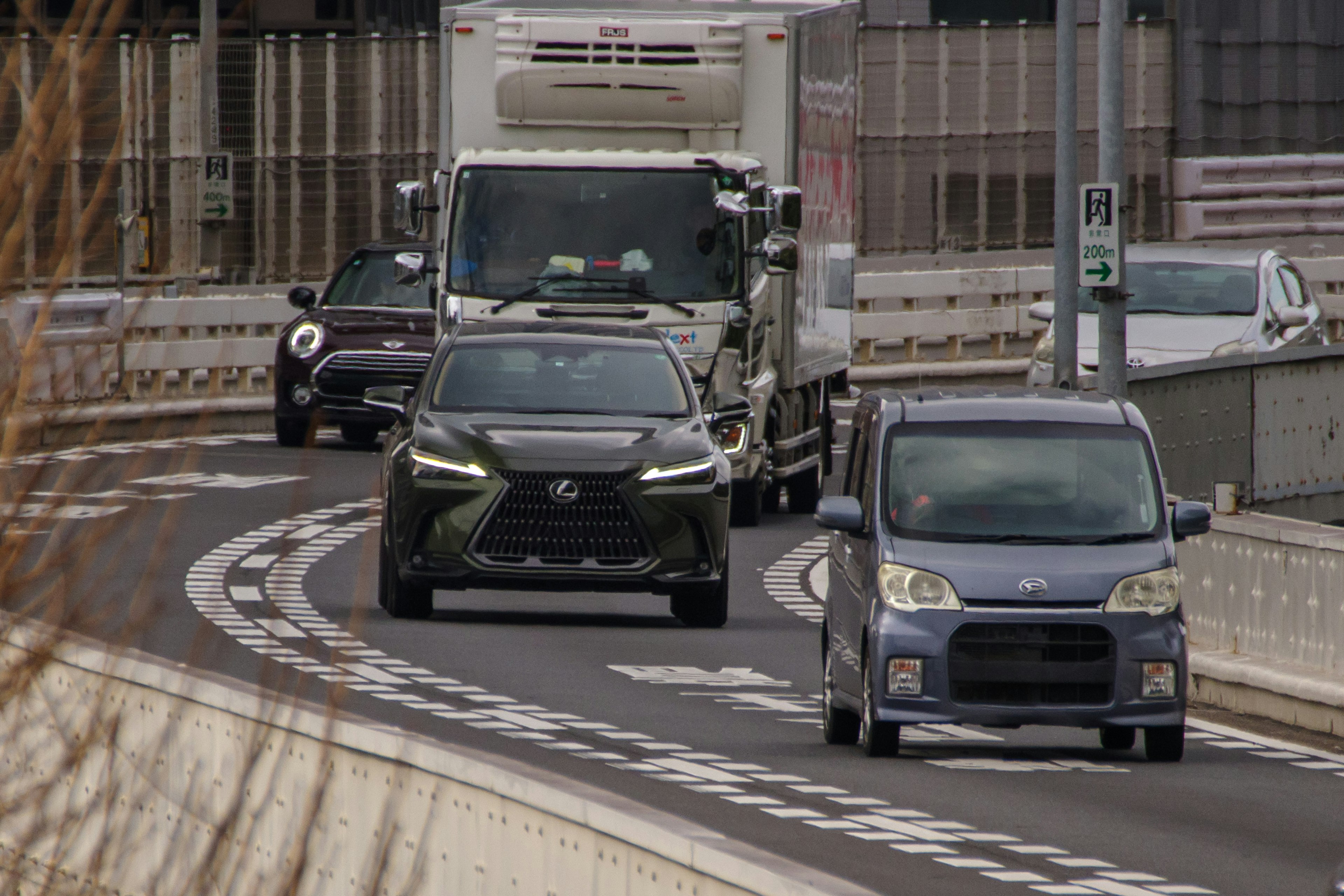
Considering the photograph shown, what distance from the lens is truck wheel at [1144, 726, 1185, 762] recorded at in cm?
1281

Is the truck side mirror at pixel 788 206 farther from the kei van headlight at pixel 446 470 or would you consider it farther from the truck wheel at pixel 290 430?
the truck wheel at pixel 290 430

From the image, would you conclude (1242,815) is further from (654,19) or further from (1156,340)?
(1156,340)

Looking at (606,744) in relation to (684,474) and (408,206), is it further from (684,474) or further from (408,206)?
(408,206)

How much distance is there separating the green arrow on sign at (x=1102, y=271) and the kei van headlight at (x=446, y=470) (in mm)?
5168

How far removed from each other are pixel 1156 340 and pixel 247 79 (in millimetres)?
18361

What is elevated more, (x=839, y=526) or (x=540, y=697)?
(x=839, y=526)

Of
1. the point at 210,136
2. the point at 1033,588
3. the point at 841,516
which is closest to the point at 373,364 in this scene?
the point at 210,136

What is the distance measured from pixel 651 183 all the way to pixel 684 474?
16.7ft

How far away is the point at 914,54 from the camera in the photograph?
45.8 metres

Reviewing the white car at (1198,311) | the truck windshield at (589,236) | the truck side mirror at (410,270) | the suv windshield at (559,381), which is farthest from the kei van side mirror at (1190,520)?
the white car at (1198,311)

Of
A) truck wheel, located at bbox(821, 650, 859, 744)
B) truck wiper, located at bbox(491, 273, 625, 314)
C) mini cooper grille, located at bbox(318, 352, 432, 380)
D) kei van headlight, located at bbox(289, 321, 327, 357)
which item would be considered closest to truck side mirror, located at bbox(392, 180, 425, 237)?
truck wiper, located at bbox(491, 273, 625, 314)

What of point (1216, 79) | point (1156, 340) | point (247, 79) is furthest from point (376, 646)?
point (1216, 79)

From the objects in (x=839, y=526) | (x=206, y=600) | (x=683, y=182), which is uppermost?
(x=683, y=182)

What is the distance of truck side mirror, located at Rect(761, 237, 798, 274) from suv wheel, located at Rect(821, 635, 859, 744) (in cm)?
884
